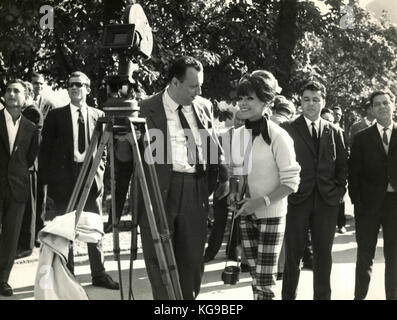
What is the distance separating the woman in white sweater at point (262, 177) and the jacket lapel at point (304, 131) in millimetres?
1033

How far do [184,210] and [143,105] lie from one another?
2.64 ft

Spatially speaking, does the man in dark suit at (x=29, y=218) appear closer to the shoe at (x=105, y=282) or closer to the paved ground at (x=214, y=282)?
the paved ground at (x=214, y=282)

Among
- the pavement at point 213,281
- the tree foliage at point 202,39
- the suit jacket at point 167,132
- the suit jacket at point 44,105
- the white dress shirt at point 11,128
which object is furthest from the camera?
the tree foliage at point 202,39

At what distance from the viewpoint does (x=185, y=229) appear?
404cm

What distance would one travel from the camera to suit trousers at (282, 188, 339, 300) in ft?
15.9

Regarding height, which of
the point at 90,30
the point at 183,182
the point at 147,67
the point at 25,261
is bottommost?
the point at 25,261

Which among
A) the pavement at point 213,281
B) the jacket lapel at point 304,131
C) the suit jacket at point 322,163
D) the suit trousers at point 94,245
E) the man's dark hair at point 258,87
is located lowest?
the pavement at point 213,281

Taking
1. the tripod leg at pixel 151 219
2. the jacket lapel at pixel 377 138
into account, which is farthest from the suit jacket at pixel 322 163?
the tripod leg at pixel 151 219

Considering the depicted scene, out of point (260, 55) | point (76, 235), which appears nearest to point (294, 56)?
point (260, 55)

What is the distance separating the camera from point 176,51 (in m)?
9.99

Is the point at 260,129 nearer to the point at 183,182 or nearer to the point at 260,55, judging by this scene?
the point at 183,182

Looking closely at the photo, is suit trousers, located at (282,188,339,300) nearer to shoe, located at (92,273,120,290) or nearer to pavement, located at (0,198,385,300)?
pavement, located at (0,198,385,300)

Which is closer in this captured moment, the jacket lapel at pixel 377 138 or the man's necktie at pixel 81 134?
the jacket lapel at pixel 377 138

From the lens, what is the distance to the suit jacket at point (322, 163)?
4.86 meters
